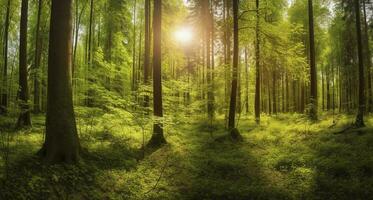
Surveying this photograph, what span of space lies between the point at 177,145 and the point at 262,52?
7.42 meters

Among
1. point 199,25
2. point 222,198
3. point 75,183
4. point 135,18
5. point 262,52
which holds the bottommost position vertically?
point 222,198

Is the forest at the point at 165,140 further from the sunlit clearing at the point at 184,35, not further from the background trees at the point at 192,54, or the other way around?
the sunlit clearing at the point at 184,35

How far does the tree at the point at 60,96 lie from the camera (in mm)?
7668

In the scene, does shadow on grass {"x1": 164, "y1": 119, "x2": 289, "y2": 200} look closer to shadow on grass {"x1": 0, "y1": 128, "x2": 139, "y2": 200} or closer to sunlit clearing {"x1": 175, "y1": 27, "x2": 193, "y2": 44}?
shadow on grass {"x1": 0, "y1": 128, "x2": 139, "y2": 200}

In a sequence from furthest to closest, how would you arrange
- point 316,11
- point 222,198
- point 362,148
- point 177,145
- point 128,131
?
point 316,11 → point 128,131 → point 177,145 → point 362,148 → point 222,198

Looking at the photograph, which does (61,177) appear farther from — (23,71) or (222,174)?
(23,71)

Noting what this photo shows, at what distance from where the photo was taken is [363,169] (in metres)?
8.38

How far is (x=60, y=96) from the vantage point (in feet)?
25.9

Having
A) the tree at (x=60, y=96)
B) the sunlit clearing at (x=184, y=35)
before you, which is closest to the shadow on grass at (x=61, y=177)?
the tree at (x=60, y=96)

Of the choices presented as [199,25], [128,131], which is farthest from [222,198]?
[199,25]

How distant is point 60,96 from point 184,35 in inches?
674

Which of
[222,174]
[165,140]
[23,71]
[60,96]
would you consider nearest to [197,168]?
[222,174]

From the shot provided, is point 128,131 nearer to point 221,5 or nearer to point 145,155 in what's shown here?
point 145,155

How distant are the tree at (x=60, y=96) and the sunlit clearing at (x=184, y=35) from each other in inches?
559
